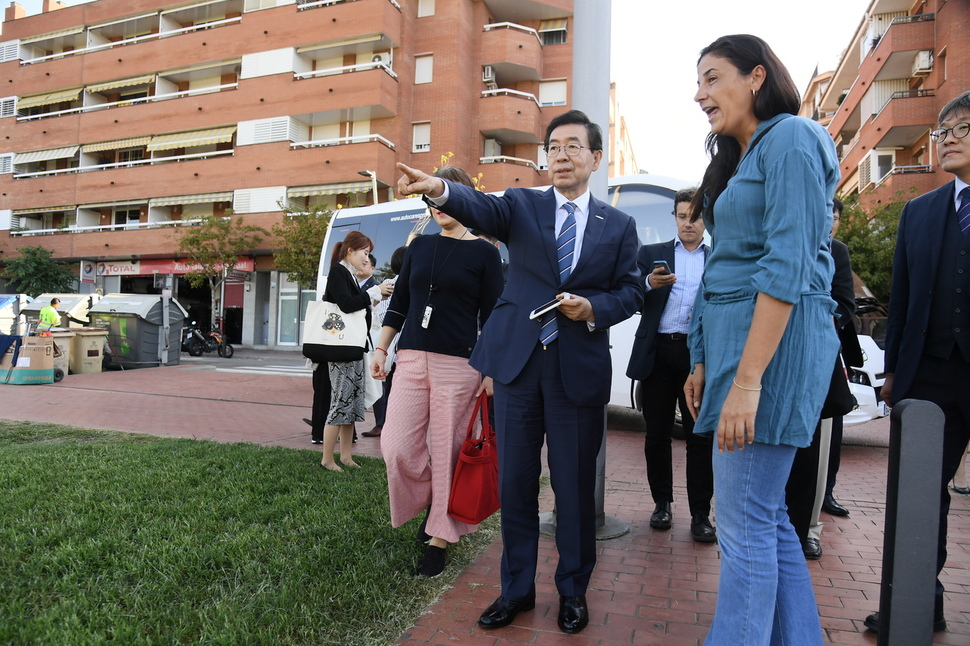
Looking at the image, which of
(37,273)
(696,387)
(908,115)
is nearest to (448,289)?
(696,387)

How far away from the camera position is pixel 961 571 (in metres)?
3.40

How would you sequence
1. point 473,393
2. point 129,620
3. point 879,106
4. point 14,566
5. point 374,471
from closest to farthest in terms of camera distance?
point 129,620
point 14,566
point 473,393
point 374,471
point 879,106

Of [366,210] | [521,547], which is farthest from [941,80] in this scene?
[521,547]

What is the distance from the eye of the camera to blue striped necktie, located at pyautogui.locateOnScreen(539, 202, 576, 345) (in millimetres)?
2723

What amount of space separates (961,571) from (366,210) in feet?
38.2

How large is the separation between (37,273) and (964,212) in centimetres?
4159

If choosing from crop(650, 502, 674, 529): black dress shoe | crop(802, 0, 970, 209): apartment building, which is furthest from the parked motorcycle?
crop(802, 0, 970, 209): apartment building

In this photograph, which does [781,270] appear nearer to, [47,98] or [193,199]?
[193,199]

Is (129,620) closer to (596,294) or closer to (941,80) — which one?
(596,294)

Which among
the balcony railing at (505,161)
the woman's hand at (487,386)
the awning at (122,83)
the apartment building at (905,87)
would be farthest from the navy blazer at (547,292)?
the awning at (122,83)

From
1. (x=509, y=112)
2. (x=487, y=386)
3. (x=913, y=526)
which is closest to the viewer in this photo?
(x=913, y=526)

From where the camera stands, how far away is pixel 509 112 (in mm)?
31109

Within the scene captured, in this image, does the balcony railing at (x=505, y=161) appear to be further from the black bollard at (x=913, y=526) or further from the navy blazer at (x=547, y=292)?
the black bollard at (x=913, y=526)

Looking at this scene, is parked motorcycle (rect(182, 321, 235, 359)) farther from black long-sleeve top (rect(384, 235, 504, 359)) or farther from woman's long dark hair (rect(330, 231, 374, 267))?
black long-sleeve top (rect(384, 235, 504, 359))
